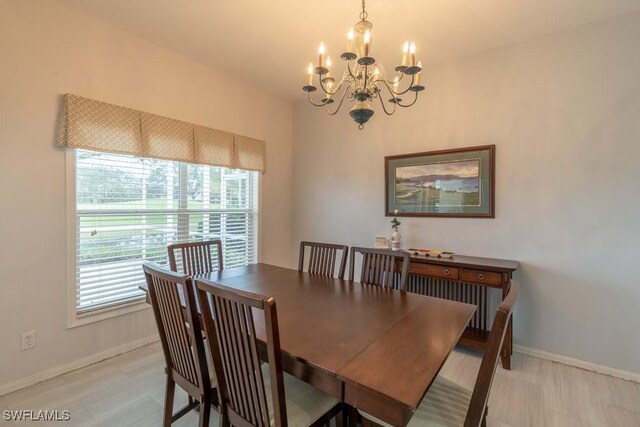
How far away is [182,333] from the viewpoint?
1458 millimetres

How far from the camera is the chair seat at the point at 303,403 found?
4.22 ft

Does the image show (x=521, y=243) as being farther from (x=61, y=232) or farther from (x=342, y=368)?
(x=61, y=232)

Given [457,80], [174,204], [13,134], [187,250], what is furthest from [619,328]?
[13,134]

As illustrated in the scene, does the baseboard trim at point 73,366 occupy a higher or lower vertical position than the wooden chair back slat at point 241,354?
lower

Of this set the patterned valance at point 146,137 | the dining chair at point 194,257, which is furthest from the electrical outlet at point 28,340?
the patterned valance at point 146,137

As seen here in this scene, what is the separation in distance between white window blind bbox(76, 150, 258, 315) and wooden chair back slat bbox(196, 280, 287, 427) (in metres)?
1.90

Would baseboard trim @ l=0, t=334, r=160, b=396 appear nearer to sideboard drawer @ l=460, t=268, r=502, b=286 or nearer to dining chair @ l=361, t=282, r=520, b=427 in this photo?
dining chair @ l=361, t=282, r=520, b=427

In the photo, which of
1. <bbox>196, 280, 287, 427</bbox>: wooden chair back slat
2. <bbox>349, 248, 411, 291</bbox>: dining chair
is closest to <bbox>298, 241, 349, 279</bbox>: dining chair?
<bbox>349, 248, 411, 291</bbox>: dining chair

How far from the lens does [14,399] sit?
2035 millimetres

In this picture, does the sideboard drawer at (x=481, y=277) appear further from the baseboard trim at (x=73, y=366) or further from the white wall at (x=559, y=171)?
the baseboard trim at (x=73, y=366)

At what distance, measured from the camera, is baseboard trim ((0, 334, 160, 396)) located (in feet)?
6.99

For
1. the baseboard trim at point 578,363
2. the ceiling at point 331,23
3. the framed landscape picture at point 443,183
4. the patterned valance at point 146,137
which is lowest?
the baseboard trim at point 578,363

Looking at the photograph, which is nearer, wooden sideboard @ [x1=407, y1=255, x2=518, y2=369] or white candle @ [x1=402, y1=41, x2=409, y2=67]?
white candle @ [x1=402, y1=41, x2=409, y2=67]

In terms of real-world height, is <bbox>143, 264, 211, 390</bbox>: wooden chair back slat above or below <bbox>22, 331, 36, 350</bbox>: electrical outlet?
above
